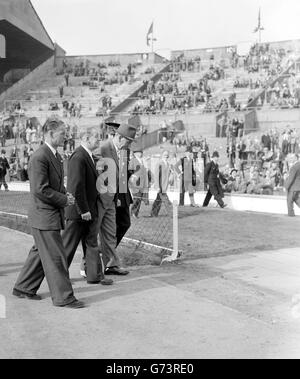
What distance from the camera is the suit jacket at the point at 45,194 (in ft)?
18.4

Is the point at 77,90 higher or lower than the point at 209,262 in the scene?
higher

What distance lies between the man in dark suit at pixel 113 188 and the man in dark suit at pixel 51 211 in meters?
1.28

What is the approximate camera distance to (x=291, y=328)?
4.87 m

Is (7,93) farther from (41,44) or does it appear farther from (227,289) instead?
(227,289)

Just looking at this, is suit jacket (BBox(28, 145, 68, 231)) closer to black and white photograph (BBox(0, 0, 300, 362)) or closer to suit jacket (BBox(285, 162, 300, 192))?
black and white photograph (BBox(0, 0, 300, 362))

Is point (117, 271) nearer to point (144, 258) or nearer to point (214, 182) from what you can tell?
point (144, 258)

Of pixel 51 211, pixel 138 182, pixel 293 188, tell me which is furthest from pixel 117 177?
pixel 293 188

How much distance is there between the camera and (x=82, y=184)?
628 centimetres

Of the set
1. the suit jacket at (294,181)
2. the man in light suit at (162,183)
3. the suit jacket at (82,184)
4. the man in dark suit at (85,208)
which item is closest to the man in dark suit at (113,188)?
the man in dark suit at (85,208)

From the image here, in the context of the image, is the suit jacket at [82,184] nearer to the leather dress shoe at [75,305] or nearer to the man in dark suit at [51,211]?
the man in dark suit at [51,211]

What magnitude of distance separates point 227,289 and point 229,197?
1117cm

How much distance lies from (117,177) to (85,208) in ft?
3.49

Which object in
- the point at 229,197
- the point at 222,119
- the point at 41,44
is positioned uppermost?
the point at 41,44
